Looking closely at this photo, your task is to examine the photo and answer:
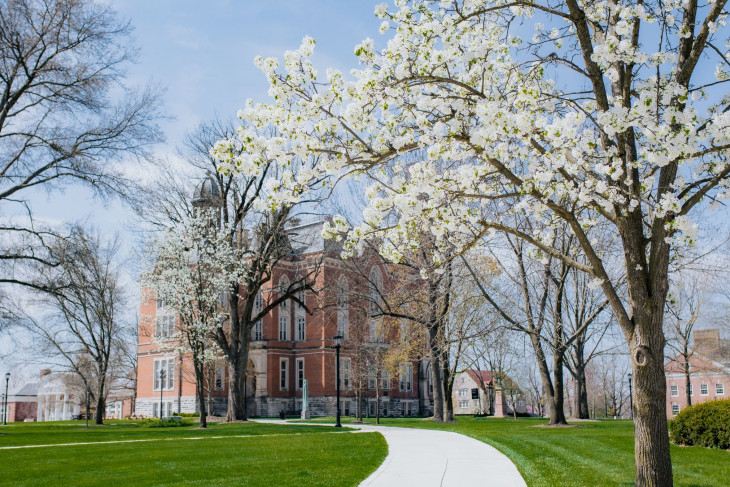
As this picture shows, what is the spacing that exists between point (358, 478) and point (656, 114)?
6272 millimetres

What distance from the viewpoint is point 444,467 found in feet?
34.1

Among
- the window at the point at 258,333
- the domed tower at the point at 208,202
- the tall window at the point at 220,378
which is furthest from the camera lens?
the window at the point at 258,333

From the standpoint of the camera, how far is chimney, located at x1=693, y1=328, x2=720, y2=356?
40094 mm

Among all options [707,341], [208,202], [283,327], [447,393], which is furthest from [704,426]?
[283,327]

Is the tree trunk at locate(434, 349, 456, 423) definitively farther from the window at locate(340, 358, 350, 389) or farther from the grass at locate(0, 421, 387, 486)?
the window at locate(340, 358, 350, 389)

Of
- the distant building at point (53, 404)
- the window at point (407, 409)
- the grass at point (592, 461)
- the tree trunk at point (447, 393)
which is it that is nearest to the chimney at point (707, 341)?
the tree trunk at point (447, 393)

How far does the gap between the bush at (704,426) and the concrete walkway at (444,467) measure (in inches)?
200

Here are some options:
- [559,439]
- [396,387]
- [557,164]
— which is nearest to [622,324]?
[557,164]

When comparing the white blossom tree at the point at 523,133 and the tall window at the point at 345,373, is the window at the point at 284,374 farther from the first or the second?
the white blossom tree at the point at 523,133

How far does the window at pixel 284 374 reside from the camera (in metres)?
45.0

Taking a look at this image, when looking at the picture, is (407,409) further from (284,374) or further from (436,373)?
(436,373)

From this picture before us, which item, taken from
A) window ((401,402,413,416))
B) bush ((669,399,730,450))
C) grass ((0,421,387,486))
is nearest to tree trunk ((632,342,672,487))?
grass ((0,421,387,486))

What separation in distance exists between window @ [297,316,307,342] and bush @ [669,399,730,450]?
109ft

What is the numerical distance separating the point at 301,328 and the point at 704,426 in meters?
34.8
